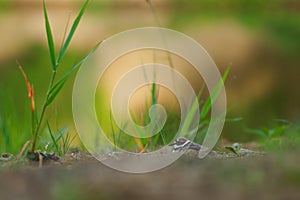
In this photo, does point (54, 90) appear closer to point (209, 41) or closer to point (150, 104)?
point (150, 104)

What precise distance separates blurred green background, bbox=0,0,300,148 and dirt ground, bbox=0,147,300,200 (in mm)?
1014

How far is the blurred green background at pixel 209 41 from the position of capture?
553 centimetres

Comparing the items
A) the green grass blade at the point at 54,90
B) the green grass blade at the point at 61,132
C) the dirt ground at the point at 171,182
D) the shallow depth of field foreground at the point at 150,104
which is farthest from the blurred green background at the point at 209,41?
the dirt ground at the point at 171,182

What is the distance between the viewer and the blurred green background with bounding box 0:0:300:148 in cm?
553

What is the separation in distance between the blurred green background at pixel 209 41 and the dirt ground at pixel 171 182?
101 cm

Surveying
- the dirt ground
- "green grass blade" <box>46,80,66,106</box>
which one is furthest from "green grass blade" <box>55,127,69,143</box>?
the dirt ground

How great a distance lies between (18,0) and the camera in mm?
11695

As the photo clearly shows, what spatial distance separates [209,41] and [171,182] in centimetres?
750

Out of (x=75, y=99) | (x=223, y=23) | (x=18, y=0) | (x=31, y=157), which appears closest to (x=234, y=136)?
(x=75, y=99)

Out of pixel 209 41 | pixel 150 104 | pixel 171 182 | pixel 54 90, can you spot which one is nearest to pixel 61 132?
pixel 54 90

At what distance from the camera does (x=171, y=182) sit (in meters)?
1.09

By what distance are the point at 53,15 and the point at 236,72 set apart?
4814mm

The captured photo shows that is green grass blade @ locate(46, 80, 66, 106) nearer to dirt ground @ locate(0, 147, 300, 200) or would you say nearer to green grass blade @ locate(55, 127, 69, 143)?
green grass blade @ locate(55, 127, 69, 143)

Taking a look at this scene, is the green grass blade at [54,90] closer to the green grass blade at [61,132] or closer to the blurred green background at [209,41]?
the green grass blade at [61,132]
